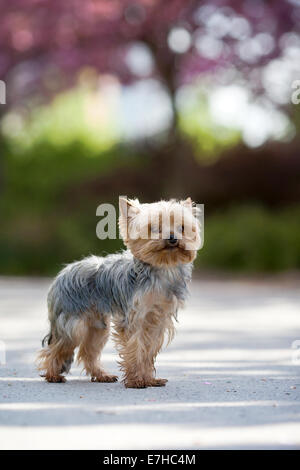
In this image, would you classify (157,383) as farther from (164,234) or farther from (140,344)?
(164,234)

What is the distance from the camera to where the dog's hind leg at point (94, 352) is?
319 inches

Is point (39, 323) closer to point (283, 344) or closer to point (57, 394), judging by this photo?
point (283, 344)

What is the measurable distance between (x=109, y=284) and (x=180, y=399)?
1.30m

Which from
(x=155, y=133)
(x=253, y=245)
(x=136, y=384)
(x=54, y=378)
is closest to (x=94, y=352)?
(x=54, y=378)

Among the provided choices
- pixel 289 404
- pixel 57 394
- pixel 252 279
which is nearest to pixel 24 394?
pixel 57 394

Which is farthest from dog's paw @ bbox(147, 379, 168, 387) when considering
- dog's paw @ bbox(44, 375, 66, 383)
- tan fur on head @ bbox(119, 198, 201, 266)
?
tan fur on head @ bbox(119, 198, 201, 266)

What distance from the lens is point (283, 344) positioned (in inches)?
428

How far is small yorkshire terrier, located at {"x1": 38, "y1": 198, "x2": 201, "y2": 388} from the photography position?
744 centimetres

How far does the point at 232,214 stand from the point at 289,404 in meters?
20.1

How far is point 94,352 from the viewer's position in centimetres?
812

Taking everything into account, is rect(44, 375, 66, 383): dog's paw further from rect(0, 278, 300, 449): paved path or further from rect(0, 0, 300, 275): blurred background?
rect(0, 0, 300, 275): blurred background

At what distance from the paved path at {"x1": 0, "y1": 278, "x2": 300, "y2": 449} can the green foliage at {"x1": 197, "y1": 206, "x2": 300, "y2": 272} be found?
1100 cm

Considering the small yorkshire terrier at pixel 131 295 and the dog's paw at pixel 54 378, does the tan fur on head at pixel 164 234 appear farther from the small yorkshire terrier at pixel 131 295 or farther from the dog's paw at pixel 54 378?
the dog's paw at pixel 54 378

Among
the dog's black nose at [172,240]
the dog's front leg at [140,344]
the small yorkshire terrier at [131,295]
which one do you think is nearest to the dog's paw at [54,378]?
the small yorkshire terrier at [131,295]
